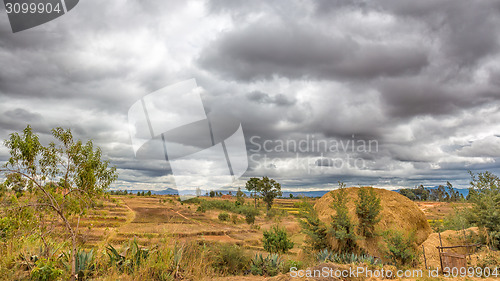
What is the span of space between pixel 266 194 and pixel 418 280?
51.4 meters

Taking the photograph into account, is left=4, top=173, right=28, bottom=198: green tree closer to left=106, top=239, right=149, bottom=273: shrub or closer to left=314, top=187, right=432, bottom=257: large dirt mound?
left=106, top=239, right=149, bottom=273: shrub

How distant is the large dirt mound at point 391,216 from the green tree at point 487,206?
2205 mm

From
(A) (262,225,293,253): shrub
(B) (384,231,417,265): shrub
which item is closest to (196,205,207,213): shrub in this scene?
(A) (262,225,293,253): shrub

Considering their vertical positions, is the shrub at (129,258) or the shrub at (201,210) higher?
the shrub at (129,258)

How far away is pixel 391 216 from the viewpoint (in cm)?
1267

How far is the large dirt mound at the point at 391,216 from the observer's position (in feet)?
39.0

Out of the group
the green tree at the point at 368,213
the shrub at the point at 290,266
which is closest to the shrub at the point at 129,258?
the shrub at the point at 290,266

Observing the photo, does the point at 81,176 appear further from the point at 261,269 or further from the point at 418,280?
the point at 418,280

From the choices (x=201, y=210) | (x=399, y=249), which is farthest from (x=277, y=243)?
(x=201, y=210)

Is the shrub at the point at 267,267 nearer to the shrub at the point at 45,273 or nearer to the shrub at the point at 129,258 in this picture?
the shrub at the point at 129,258

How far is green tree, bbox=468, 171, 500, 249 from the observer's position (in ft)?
39.0

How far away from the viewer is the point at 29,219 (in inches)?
315

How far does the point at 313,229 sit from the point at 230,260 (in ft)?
13.2

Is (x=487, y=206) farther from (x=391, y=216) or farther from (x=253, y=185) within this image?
(x=253, y=185)
